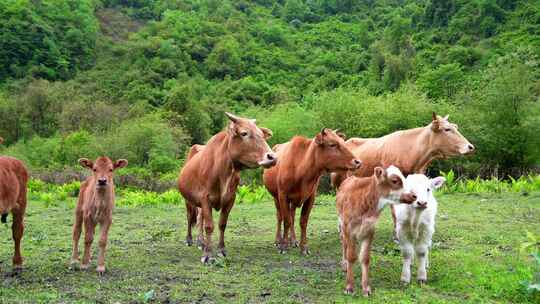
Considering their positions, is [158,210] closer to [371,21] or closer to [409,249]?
[409,249]

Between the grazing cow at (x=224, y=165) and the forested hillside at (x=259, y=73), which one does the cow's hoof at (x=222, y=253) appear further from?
the forested hillside at (x=259, y=73)

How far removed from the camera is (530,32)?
59406 millimetres

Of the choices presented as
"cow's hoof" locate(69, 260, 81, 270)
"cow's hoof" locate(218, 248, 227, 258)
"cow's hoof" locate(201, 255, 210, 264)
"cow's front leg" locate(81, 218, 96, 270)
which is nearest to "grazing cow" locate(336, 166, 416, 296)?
"cow's hoof" locate(201, 255, 210, 264)

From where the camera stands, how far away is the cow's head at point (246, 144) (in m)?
9.66

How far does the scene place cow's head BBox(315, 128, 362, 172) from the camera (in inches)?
408

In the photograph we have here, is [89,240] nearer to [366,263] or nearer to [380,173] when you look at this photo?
[366,263]

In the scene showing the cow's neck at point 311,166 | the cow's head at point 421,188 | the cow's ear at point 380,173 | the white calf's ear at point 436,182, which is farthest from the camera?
the cow's neck at point 311,166

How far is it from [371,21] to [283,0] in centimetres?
2400

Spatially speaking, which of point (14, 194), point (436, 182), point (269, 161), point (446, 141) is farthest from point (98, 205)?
point (446, 141)

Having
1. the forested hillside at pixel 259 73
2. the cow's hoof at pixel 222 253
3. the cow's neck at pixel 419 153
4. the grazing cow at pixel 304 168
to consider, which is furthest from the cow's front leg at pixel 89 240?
the forested hillside at pixel 259 73

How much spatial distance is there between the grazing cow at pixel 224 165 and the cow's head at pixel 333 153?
0.97 m

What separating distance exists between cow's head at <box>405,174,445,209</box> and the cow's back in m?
5.64

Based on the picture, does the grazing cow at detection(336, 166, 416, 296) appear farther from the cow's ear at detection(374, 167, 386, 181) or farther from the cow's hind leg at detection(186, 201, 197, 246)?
the cow's hind leg at detection(186, 201, 197, 246)

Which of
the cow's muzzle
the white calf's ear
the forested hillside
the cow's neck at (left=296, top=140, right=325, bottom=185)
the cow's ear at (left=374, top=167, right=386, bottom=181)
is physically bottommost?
the forested hillside
